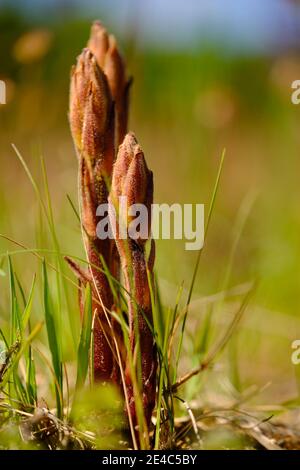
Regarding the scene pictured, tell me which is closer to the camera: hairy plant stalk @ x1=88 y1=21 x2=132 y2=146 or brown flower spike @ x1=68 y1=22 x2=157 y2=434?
brown flower spike @ x1=68 y1=22 x2=157 y2=434

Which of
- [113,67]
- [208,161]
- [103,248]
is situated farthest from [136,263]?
[208,161]

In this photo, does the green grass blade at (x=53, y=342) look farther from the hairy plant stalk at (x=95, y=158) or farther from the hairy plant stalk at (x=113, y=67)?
the hairy plant stalk at (x=113, y=67)

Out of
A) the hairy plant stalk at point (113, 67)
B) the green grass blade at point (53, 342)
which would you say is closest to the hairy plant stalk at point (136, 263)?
the green grass blade at point (53, 342)

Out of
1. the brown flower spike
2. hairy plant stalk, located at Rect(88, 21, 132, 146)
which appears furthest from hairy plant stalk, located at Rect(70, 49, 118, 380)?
hairy plant stalk, located at Rect(88, 21, 132, 146)

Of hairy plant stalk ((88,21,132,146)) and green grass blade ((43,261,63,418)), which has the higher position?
hairy plant stalk ((88,21,132,146))

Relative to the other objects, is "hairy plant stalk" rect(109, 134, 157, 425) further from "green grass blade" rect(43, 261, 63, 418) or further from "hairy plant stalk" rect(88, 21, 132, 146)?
"hairy plant stalk" rect(88, 21, 132, 146)

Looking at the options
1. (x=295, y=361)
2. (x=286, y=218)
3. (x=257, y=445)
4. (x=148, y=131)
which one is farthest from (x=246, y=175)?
(x=257, y=445)
